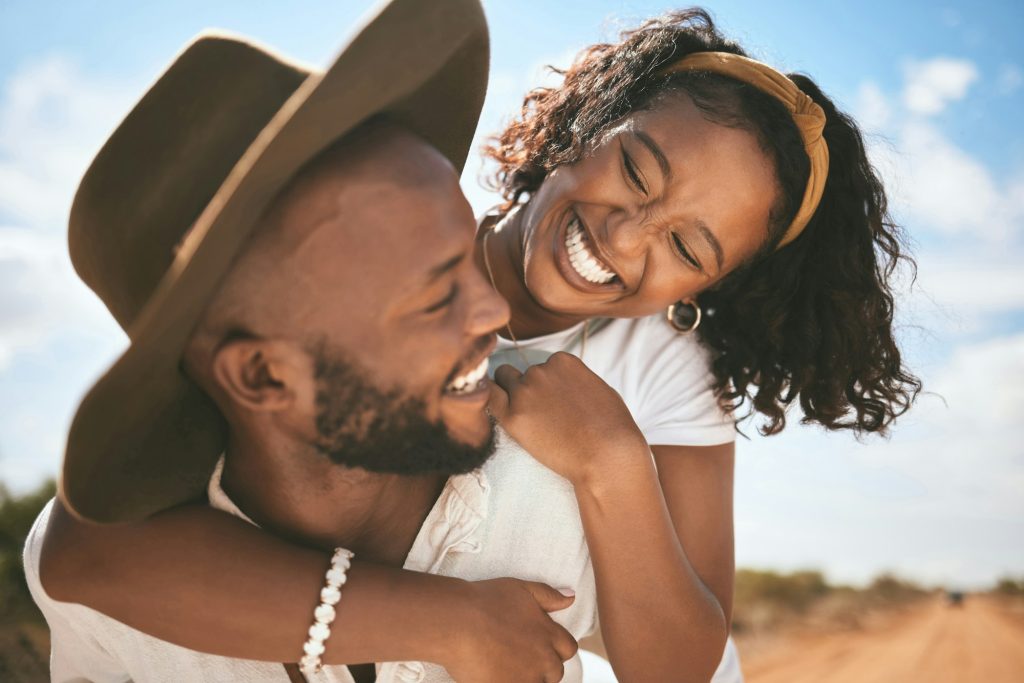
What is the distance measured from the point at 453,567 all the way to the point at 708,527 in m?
1.22

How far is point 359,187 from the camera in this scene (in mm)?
1688

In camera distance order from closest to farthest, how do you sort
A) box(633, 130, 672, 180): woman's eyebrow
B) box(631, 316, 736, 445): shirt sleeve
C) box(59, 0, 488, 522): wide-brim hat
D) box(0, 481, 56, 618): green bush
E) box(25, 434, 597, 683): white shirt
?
box(59, 0, 488, 522): wide-brim hat < box(25, 434, 597, 683): white shirt < box(633, 130, 672, 180): woman's eyebrow < box(631, 316, 736, 445): shirt sleeve < box(0, 481, 56, 618): green bush

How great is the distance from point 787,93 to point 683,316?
1.08m

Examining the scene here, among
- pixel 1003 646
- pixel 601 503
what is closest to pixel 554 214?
pixel 601 503

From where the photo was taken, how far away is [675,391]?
3584 millimetres

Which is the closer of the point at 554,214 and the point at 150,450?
the point at 150,450

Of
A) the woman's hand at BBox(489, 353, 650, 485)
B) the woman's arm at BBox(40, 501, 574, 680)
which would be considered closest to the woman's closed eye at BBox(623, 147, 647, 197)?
the woman's hand at BBox(489, 353, 650, 485)

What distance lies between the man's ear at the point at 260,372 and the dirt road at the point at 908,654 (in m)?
7.39

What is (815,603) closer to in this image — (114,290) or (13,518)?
(13,518)

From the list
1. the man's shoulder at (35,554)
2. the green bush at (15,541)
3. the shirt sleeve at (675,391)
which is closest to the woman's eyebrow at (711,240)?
the shirt sleeve at (675,391)

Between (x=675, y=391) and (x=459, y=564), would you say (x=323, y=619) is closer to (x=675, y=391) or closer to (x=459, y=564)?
(x=459, y=564)

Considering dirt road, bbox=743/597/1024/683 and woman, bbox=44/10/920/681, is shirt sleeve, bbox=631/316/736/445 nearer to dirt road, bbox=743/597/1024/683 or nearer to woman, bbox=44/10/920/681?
woman, bbox=44/10/920/681

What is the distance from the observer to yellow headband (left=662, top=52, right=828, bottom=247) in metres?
3.18

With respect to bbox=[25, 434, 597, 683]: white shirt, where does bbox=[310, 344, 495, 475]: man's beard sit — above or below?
above
